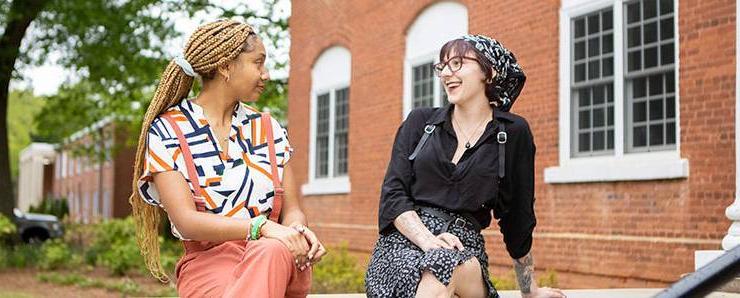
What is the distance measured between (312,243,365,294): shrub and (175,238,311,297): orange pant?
738 cm

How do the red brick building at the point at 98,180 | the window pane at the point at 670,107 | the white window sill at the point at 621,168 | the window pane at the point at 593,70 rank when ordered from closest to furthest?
1. the white window sill at the point at 621,168
2. the window pane at the point at 670,107
3. the window pane at the point at 593,70
4. the red brick building at the point at 98,180

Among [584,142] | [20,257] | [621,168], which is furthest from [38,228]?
[621,168]

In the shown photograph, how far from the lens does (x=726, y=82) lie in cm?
874

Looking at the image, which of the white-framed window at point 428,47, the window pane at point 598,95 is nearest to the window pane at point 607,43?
the window pane at point 598,95

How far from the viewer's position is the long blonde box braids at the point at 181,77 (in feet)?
11.0

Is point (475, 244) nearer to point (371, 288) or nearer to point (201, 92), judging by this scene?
point (371, 288)

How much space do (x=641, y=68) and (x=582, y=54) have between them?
984 millimetres

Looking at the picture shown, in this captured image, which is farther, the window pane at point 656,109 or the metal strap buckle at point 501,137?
the window pane at point 656,109

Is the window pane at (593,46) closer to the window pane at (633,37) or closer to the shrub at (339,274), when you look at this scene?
the window pane at (633,37)

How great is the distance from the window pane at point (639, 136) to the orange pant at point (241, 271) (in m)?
7.07

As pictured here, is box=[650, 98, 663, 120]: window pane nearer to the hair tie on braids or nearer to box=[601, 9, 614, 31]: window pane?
box=[601, 9, 614, 31]: window pane

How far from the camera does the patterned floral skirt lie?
360 centimetres

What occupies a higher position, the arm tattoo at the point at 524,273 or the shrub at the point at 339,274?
the arm tattoo at the point at 524,273

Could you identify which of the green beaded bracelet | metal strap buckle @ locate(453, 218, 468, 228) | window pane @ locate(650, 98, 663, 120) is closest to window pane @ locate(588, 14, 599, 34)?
window pane @ locate(650, 98, 663, 120)
